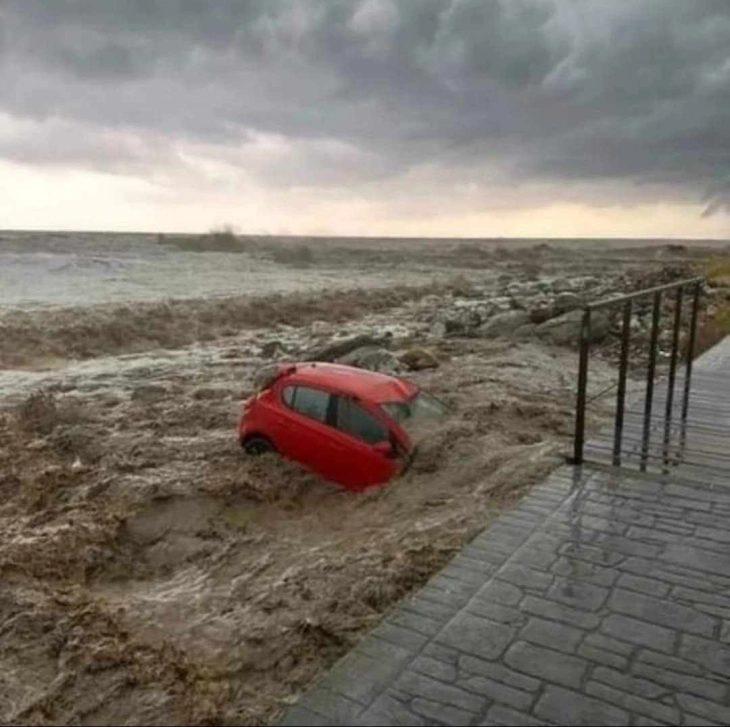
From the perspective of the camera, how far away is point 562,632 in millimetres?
4203

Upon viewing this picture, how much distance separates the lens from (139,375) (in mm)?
18734

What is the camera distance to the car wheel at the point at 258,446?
968 cm

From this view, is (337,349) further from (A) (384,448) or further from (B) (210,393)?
(A) (384,448)

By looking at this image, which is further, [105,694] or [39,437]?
[39,437]

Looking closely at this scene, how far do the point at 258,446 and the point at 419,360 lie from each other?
8.78 metres

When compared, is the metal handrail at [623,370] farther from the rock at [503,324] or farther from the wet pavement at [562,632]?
the rock at [503,324]

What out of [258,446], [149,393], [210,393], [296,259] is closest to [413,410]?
[258,446]

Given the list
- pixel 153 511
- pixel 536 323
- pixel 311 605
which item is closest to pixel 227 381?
pixel 153 511

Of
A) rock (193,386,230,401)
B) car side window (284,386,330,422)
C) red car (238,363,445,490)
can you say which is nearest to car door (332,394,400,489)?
red car (238,363,445,490)

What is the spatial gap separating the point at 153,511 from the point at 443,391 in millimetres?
7045

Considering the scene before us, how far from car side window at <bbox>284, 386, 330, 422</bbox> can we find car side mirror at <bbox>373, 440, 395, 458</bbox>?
774 millimetres

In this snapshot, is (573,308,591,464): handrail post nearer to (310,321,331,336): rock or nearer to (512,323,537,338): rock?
(512,323,537,338): rock

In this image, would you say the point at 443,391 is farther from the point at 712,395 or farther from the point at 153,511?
the point at 153,511

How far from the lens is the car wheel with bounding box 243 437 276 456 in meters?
9.68
